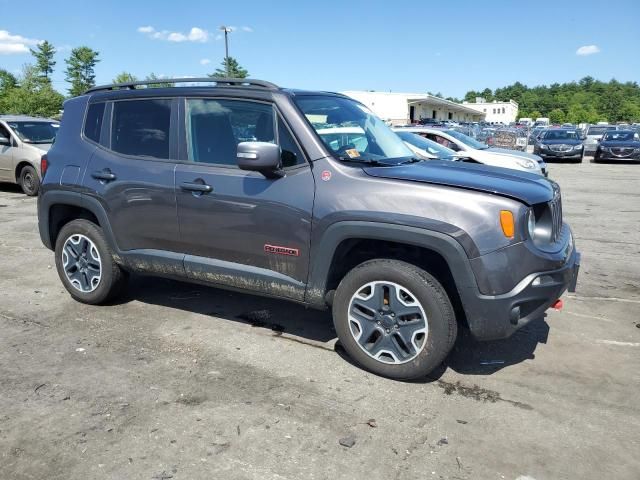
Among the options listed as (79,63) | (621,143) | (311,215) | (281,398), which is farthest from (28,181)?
(79,63)

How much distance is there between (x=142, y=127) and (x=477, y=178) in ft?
8.87

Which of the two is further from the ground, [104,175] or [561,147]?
[104,175]

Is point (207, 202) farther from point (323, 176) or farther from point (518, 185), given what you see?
point (518, 185)

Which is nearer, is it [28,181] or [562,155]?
[28,181]

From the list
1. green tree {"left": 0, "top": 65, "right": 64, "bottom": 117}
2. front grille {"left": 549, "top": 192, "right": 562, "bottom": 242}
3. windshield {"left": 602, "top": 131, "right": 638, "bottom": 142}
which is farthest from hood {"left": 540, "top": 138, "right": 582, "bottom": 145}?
green tree {"left": 0, "top": 65, "right": 64, "bottom": 117}

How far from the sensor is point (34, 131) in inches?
491

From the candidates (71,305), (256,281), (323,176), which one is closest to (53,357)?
(71,305)

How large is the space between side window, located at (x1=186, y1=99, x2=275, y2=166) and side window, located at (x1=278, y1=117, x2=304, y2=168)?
0.07 meters

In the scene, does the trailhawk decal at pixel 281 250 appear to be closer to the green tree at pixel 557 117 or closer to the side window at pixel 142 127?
the side window at pixel 142 127

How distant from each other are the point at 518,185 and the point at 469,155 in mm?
8598

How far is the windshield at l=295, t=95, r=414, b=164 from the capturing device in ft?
12.6

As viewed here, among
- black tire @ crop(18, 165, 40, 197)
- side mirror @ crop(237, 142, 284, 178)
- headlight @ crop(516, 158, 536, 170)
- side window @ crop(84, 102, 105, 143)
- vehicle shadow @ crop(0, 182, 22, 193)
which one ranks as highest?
side window @ crop(84, 102, 105, 143)

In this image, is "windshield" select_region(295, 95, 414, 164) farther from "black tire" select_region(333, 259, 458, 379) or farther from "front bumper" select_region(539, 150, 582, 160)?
"front bumper" select_region(539, 150, 582, 160)

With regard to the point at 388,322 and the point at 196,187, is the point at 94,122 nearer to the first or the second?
the point at 196,187
